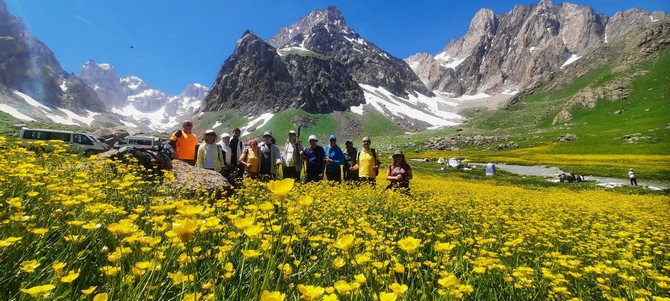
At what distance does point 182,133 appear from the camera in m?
9.47

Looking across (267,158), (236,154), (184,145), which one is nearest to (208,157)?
(184,145)

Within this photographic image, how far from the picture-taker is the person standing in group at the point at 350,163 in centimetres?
1161

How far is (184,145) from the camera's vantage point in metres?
9.55

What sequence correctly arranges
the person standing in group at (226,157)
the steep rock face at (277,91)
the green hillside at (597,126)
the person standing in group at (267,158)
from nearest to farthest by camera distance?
the person standing in group at (226,157) → the person standing in group at (267,158) → the green hillside at (597,126) → the steep rock face at (277,91)

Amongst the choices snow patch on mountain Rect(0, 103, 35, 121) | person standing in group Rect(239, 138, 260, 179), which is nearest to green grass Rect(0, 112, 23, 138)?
snow patch on mountain Rect(0, 103, 35, 121)

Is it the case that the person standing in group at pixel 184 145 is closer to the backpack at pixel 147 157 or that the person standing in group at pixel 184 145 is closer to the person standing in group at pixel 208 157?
the person standing in group at pixel 208 157

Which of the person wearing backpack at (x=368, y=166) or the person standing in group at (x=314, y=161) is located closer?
the person wearing backpack at (x=368, y=166)

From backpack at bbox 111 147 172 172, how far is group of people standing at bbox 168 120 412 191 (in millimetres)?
923

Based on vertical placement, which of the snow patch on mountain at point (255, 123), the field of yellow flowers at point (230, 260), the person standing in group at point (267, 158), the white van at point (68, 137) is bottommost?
the field of yellow flowers at point (230, 260)

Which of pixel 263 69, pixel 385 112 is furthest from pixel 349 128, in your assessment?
pixel 263 69

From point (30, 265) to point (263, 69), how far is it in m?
201

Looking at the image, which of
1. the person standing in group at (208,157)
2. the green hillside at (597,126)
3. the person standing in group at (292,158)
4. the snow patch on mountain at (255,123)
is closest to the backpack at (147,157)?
the person standing in group at (208,157)

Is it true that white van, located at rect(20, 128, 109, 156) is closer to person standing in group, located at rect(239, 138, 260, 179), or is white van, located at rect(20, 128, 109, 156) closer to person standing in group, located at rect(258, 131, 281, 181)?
person standing in group, located at rect(239, 138, 260, 179)

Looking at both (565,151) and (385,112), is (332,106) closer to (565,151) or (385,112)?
(385,112)
